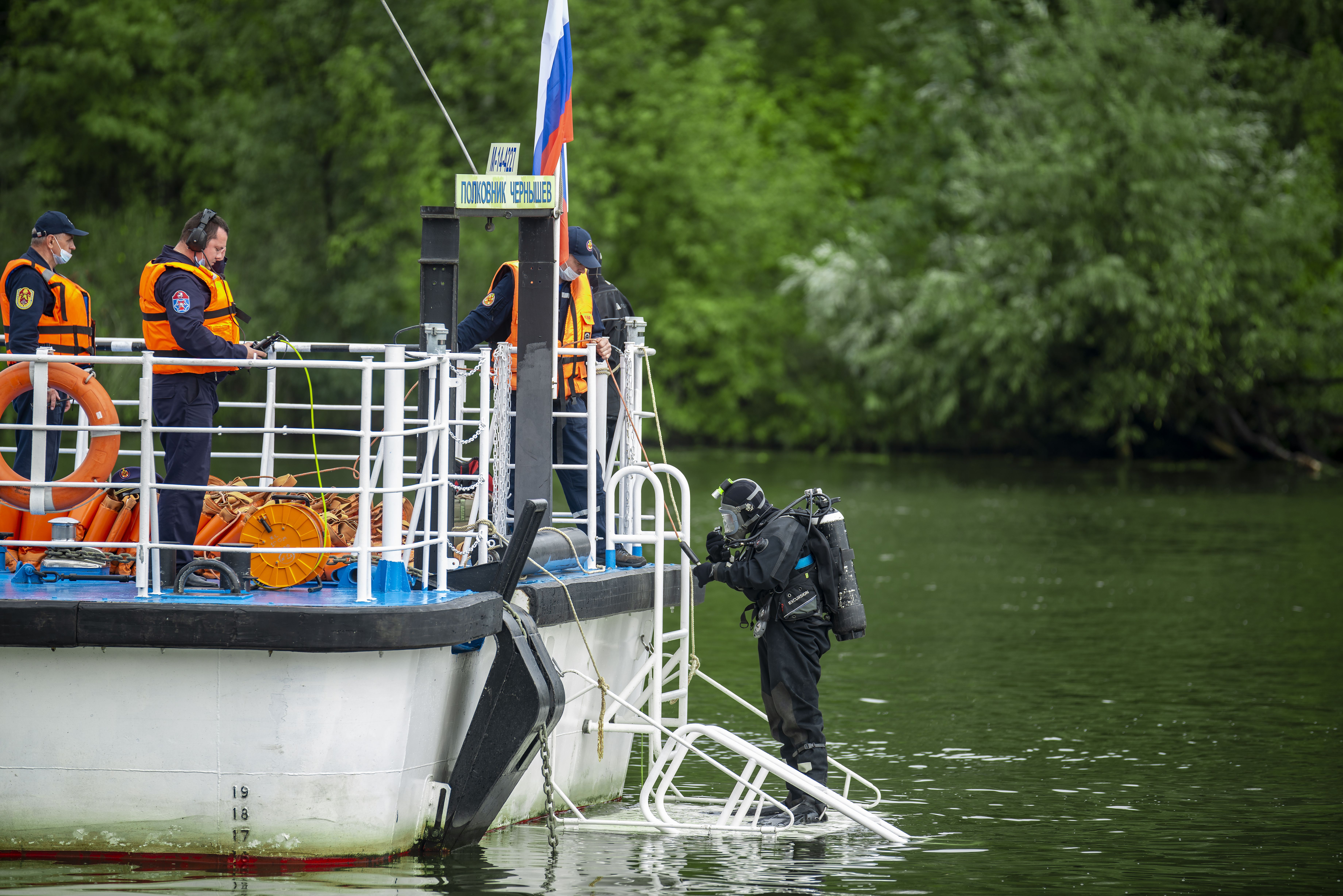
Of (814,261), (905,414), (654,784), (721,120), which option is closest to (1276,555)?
(654,784)

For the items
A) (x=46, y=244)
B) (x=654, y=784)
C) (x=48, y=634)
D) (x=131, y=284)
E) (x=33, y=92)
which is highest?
(x=33, y=92)

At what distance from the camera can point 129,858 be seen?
7.16 meters

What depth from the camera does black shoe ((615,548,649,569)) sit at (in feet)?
30.7

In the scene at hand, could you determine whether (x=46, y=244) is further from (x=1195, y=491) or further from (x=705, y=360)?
(x=705, y=360)

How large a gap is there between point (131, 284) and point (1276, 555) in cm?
2720

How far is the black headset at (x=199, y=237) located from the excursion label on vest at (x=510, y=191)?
3.89 feet

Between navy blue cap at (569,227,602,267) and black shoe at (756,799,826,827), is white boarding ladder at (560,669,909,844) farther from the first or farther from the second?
navy blue cap at (569,227,602,267)

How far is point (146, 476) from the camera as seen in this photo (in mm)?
7086

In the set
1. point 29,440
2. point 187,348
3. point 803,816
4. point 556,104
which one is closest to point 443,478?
point 187,348

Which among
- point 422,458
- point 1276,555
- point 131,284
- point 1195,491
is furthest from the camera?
point 131,284

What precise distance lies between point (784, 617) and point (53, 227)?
424 centimetres

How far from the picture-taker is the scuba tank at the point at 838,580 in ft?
27.9

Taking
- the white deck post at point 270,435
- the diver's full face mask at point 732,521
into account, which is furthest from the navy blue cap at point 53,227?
the diver's full face mask at point 732,521

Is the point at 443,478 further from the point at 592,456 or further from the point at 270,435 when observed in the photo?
the point at 270,435
